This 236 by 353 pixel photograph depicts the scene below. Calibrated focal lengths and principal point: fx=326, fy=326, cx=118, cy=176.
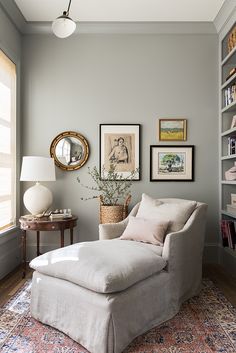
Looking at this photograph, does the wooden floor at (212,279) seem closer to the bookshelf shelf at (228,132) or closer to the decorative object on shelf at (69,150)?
the decorative object on shelf at (69,150)

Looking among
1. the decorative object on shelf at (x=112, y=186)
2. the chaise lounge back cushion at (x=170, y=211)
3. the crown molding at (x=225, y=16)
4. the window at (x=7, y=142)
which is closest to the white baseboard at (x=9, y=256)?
the window at (x=7, y=142)

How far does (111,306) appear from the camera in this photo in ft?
6.30

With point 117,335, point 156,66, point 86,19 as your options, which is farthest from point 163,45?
point 117,335

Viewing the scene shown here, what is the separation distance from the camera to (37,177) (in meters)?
3.41

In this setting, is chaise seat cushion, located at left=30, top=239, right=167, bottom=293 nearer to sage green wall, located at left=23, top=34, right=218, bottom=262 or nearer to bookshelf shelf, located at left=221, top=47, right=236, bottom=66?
sage green wall, located at left=23, top=34, right=218, bottom=262

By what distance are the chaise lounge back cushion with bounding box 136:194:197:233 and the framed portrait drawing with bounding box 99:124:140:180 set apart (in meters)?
0.80

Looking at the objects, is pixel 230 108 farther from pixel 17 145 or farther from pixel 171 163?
pixel 17 145

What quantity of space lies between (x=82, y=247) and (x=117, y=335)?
72 cm

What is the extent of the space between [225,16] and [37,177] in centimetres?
267

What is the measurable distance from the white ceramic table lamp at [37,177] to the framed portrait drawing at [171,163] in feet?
3.99

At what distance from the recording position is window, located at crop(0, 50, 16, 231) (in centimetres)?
348

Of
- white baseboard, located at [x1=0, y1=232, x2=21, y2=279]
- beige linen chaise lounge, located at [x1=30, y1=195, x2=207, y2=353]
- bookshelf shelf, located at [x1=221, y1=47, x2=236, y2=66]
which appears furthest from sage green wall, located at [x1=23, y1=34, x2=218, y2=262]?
beige linen chaise lounge, located at [x1=30, y1=195, x2=207, y2=353]

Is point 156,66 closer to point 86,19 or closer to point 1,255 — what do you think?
point 86,19

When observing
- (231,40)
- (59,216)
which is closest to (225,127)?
(231,40)
